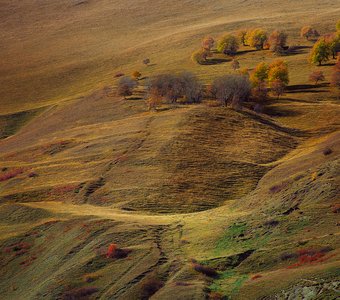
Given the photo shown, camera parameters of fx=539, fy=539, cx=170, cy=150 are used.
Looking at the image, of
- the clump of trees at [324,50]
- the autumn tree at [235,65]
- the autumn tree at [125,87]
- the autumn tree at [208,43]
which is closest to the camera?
the autumn tree at [125,87]

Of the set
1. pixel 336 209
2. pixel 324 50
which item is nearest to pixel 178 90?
pixel 324 50

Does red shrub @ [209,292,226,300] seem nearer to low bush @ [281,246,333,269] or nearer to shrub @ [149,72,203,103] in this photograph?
low bush @ [281,246,333,269]

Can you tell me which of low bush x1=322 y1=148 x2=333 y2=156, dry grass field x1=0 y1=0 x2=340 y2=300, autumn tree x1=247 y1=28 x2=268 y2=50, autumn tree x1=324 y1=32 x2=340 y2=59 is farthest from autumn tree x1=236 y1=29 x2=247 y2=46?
low bush x1=322 y1=148 x2=333 y2=156

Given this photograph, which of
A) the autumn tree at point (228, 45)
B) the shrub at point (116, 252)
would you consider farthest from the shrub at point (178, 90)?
the shrub at point (116, 252)

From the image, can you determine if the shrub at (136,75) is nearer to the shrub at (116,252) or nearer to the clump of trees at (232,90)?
the clump of trees at (232,90)

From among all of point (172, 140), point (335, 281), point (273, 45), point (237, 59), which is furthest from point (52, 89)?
point (335, 281)

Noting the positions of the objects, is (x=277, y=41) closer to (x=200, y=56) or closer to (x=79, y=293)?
(x=200, y=56)
